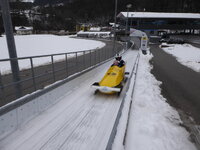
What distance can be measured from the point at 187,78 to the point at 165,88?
2.92 metres

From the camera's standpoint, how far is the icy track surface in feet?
10.9

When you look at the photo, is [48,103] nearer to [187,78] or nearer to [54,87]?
[54,87]

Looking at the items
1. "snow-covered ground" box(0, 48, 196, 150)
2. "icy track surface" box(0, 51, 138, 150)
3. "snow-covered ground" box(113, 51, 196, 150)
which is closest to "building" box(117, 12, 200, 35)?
"snow-covered ground" box(113, 51, 196, 150)

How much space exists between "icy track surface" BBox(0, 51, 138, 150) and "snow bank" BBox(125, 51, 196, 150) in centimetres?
64

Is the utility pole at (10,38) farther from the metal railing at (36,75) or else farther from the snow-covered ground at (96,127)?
the snow-covered ground at (96,127)

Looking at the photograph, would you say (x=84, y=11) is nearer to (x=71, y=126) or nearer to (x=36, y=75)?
(x=36, y=75)

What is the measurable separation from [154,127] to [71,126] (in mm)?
2272

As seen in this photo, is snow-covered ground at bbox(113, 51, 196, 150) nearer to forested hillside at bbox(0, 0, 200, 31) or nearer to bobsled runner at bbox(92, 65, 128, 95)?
bobsled runner at bbox(92, 65, 128, 95)

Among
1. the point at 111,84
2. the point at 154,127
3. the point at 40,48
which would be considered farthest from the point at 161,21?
the point at 154,127

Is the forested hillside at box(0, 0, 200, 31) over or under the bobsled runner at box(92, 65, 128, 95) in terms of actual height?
over

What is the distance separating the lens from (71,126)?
3998 mm

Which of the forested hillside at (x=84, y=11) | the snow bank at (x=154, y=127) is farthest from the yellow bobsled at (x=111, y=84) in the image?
the forested hillside at (x=84, y=11)

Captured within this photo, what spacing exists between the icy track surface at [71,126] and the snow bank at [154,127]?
64cm

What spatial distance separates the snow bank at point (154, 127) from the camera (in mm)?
3654
